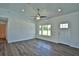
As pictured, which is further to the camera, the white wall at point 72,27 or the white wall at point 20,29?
the white wall at point 72,27

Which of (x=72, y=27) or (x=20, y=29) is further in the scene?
(x=72, y=27)

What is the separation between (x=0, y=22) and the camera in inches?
159

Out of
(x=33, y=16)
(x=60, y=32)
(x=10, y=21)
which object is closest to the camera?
(x=33, y=16)

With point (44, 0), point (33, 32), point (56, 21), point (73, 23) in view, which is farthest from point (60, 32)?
point (44, 0)

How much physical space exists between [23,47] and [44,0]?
3.43 metres

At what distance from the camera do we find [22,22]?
205 inches

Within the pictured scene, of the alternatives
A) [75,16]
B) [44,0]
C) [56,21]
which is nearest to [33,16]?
[75,16]

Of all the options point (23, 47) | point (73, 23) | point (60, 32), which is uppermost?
point (73, 23)

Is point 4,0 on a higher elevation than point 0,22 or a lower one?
higher

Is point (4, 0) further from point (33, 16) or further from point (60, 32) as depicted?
point (60, 32)

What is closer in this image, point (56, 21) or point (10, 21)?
point (10, 21)

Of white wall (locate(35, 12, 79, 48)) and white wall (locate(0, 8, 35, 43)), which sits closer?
white wall (locate(0, 8, 35, 43))

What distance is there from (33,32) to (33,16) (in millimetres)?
862

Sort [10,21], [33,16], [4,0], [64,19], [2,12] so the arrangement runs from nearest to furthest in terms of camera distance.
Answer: [4,0] < [2,12] < [33,16] < [10,21] < [64,19]
